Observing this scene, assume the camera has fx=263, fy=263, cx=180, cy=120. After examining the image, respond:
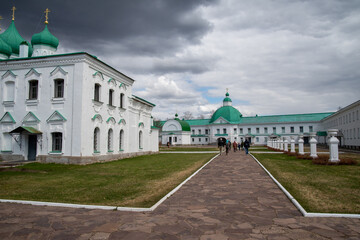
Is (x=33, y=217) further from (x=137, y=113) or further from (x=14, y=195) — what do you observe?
(x=137, y=113)

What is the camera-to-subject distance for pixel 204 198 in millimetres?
6957

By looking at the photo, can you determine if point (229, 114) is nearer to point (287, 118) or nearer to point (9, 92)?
point (287, 118)

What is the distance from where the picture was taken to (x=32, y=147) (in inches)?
728

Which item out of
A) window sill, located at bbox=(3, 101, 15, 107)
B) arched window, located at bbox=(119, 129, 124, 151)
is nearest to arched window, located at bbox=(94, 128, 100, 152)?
arched window, located at bbox=(119, 129, 124, 151)

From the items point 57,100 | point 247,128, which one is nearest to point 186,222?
point 57,100

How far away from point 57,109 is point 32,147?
352 centimetres

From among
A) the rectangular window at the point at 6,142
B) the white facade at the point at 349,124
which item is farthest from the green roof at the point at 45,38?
the white facade at the point at 349,124

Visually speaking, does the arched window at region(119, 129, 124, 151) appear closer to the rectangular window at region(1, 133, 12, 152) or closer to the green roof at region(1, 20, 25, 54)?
the rectangular window at region(1, 133, 12, 152)

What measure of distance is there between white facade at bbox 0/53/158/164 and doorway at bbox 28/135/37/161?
7cm

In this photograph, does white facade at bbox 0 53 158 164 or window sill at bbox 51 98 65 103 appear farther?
window sill at bbox 51 98 65 103

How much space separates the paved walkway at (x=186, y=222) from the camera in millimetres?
4359

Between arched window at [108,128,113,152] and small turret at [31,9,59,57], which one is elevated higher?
small turret at [31,9,59,57]

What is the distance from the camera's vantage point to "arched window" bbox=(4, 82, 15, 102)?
18964 millimetres

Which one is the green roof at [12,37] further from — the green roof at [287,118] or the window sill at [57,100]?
the green roof at [287,118]
